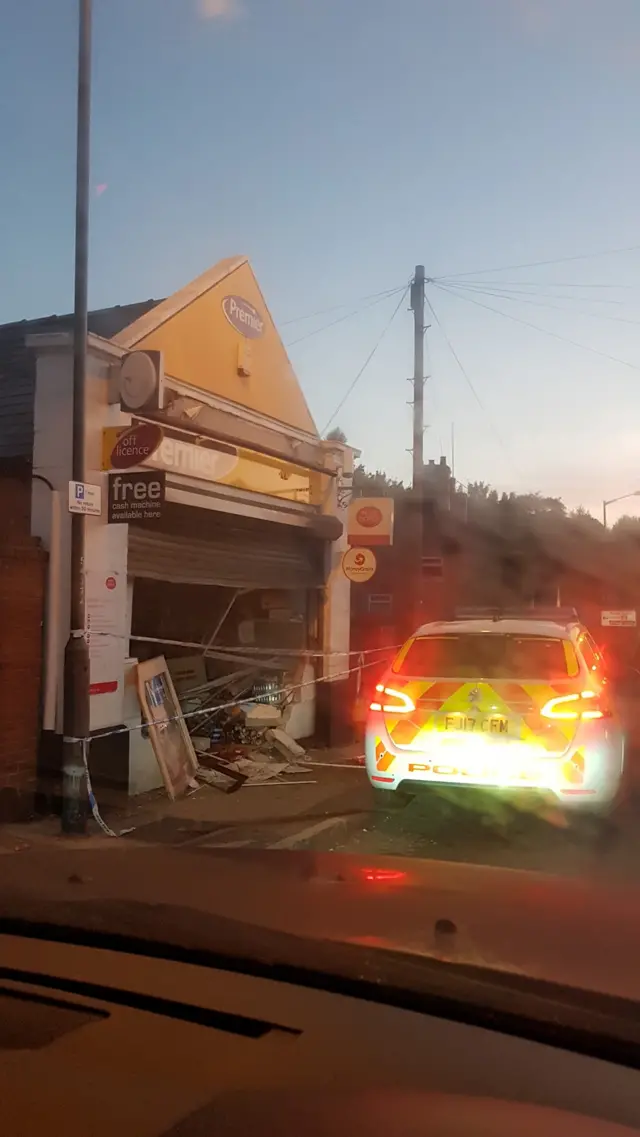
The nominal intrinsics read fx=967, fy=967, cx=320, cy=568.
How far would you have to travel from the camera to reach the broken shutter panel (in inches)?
383

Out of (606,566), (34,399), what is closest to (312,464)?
(34,399)

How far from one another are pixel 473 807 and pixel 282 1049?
19.9 feet

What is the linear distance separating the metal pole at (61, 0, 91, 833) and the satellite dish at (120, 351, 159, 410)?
31.7 inches

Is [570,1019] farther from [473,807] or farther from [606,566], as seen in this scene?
[606,566]

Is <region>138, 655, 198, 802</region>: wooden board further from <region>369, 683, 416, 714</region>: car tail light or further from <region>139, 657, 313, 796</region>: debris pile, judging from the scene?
<region>369, 683, 416, 714</region>: car tail light

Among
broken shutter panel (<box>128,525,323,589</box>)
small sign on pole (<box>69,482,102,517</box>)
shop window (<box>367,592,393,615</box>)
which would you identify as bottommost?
shop window (<box>367,592,393,615</box>)

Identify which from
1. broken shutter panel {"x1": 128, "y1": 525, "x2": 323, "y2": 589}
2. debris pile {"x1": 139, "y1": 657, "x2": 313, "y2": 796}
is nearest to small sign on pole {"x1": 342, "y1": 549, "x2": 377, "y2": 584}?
broken shutter panel {"x1": 128, "y1": 525, "x2": 323, "y2": 589}

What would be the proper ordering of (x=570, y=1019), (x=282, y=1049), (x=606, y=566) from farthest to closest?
1. (x=606, y=566)
2. (x=570, y=1019)
3. (x=282, y=1049)

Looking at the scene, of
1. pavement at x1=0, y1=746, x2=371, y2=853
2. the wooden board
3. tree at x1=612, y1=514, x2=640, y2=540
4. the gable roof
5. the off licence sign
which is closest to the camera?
pavement at x1=0, y1=746, x2=371, y2=853

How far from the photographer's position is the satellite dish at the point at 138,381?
854 centimetres

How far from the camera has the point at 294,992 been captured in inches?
92.9

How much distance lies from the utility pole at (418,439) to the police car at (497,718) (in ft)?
36.6

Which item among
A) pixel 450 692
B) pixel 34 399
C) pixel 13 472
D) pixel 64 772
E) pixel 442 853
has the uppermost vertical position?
pixel 34 399

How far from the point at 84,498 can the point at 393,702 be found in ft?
9.65
